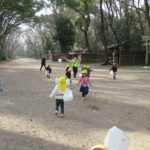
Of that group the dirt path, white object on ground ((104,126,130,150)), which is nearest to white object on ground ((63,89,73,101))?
the dirt path

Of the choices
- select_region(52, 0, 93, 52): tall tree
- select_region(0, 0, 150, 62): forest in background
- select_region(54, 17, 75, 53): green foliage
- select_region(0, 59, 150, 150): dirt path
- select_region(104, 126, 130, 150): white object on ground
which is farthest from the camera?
select_region(54, 17, 75, 53): green foliage

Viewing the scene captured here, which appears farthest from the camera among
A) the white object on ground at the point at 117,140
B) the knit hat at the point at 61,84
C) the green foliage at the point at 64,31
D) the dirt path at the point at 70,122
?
the green foliage at the point at 64,31

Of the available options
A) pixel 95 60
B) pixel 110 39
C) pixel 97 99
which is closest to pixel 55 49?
pixel 110 39

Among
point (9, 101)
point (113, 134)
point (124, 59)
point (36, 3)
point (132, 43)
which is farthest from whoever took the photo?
point (132, 43)

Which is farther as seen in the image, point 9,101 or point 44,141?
point 9,101

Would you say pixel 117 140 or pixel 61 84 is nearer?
pixel 117 140

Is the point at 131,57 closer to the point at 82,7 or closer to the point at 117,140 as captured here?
the point at 82,7

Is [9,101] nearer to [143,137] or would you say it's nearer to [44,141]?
[44,141]

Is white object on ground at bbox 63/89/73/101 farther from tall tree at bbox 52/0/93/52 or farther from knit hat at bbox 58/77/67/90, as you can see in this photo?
tall tree at bbox 52/0/93/52

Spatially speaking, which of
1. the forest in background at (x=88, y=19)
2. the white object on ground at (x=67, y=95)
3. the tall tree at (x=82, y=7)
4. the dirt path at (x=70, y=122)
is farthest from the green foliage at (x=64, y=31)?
the white object on ground at (x=67, y=95)

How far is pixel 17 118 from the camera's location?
19.0ft

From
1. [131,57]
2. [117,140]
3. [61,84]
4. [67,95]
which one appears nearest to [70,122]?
[67,95]

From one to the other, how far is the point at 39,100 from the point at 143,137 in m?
4.38

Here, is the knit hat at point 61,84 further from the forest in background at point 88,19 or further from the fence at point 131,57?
the fence at point 131,57
